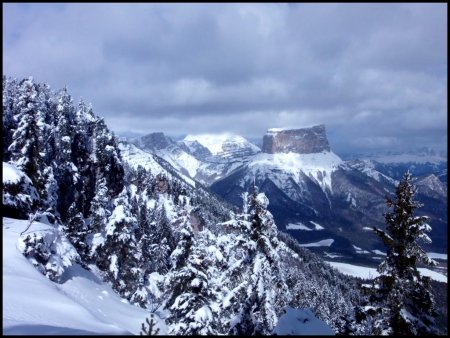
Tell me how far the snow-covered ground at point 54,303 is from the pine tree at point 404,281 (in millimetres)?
12383

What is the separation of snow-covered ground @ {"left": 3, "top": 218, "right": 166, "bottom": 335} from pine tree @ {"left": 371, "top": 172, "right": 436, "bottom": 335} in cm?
1238

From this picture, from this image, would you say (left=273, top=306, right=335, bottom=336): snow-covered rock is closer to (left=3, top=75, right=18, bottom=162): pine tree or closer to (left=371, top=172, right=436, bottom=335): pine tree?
(left=371, top=172, right=436, bottom=335): pine tree

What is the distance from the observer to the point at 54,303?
20.3 metres

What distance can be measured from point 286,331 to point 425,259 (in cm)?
744

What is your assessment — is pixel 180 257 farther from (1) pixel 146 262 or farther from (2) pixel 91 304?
(1) pixel 146 262

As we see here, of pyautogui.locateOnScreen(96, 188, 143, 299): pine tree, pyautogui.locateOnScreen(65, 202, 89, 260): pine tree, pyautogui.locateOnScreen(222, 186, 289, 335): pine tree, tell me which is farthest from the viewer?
pyautogui.locateOnScreen(65, 202, 89, 260): pine tree

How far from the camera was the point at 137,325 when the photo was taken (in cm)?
2714

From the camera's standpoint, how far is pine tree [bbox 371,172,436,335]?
60.7 feet

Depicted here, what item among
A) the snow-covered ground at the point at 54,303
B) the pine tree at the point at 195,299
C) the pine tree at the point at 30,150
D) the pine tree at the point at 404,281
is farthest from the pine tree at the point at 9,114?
the pine tree at the point at 404,281

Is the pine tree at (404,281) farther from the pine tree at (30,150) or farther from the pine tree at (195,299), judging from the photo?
the pine tree at (30,150)

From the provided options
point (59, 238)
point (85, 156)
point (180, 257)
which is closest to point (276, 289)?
point (180, 257)

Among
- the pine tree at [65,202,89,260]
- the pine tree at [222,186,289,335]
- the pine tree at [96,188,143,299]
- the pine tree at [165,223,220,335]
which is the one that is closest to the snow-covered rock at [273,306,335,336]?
the pine tree at [222,186,289,335]

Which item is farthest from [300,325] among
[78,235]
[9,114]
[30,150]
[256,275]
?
[9,114]

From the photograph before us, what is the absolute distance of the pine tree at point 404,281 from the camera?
729 inches
